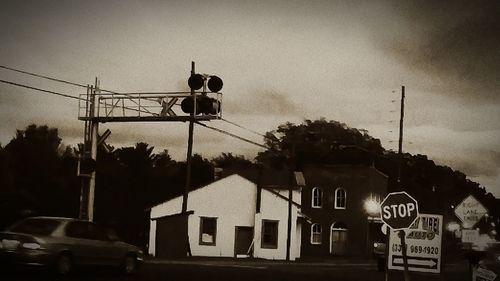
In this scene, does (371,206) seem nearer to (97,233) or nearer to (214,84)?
(214,84)

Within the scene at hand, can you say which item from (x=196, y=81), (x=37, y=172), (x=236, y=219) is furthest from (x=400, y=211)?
(x=37, y=172)

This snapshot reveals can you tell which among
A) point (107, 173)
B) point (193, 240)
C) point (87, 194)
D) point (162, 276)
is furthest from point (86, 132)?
point (107, 173)

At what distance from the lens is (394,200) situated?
1437 centimetres

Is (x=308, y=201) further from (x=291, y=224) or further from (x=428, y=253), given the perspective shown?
(x=428, y=253)

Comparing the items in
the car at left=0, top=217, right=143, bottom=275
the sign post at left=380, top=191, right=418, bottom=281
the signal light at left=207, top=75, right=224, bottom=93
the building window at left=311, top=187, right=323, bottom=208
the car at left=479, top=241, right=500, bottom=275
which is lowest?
the car at left=479, top=241, right=500, bottom=275

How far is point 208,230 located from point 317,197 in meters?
17.7

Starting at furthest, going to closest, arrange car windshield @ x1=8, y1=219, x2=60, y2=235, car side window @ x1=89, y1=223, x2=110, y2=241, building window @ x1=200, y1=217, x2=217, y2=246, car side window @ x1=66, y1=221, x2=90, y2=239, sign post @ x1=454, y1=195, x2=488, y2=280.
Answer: building window @ x1=200, y1=217, x2=217, y2=246, car side window @ x1=89, y1=223, x2=110, y2=241, car side window @ x1=66, y1=221, x2=90, y2=239, car windshield @ x1=8, y1=219, x2=60, y2=235, sign post @ x1=454, y1=195, x2=488, y2=280

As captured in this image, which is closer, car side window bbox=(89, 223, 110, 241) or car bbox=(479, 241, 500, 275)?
car side window bbox=(89, 223, 110, 241)

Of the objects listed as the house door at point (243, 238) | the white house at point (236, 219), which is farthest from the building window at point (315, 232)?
the house door at point (243, 238)

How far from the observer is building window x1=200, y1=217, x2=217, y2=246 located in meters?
49.1

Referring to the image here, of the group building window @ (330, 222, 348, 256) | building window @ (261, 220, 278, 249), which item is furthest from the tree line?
building window @ (330, 222, 348, 256)

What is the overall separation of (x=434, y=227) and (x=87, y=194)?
54.5 feet

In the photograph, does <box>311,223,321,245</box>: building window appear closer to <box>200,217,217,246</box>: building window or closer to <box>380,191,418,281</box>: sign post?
<box>200,217,217,246</box>: building window

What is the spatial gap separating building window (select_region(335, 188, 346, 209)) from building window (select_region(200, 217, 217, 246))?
57.6 ft
